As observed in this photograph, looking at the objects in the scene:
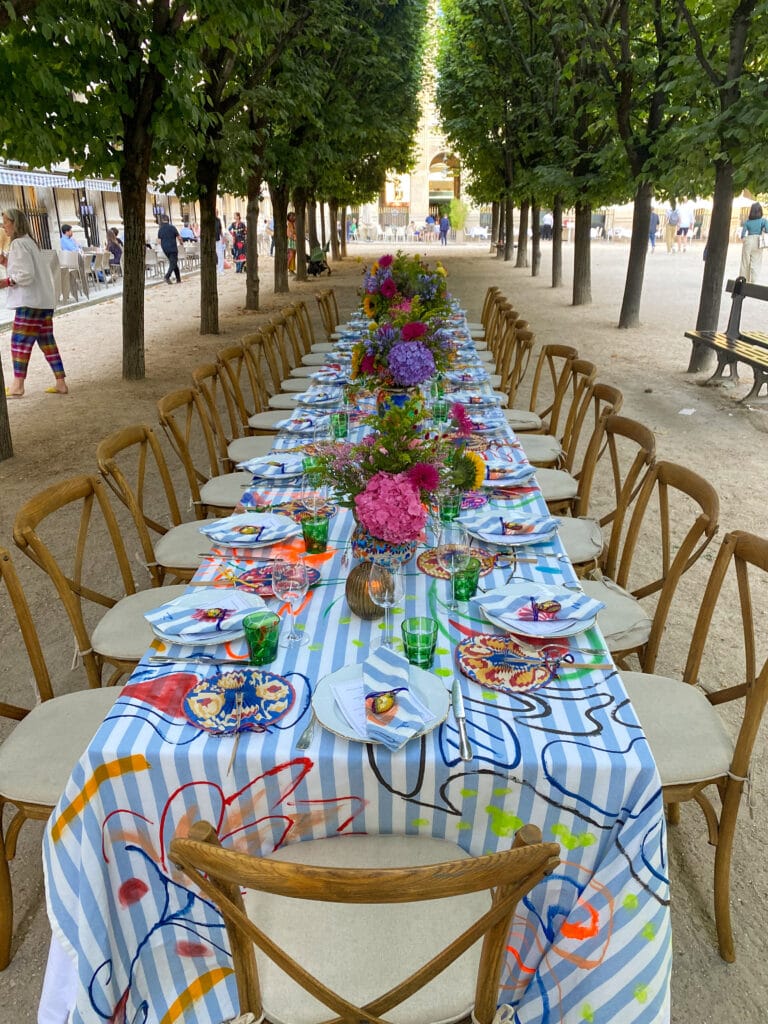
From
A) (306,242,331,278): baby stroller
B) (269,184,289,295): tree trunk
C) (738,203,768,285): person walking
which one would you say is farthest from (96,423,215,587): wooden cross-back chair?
(306,242,331,278): baby stroller

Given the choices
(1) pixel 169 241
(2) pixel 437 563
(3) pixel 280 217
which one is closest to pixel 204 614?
(2) pixel 437 563

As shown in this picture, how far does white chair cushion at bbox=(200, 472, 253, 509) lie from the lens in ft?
12.5

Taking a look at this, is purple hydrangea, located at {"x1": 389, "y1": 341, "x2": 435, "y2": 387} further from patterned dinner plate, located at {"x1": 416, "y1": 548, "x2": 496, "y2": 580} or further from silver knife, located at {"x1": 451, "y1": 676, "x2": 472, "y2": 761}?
silver knife, located at {"x1": 451, "y1": 676, "x2": 472, "y2": 761}

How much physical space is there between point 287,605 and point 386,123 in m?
17.7

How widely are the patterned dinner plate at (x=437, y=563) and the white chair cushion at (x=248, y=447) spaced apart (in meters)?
2.23

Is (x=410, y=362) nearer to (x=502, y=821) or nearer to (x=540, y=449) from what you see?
(x=540, y=449)

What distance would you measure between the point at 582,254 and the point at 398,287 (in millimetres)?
10478

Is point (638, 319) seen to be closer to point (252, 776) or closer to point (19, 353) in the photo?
point (19, 353)

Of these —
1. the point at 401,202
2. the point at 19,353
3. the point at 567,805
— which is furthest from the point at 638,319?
the point at 401,202

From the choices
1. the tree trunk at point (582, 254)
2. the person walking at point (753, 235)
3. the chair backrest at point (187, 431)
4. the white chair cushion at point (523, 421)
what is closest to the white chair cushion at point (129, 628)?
the chair backrest at point (187, 431)

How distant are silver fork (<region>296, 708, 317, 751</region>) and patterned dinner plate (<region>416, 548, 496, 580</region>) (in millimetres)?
750

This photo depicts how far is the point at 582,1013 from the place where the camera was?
153 centimetres

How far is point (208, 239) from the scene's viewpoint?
36.7 ft

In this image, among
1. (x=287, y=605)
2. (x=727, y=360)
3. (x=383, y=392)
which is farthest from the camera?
(x=727, y=360)
